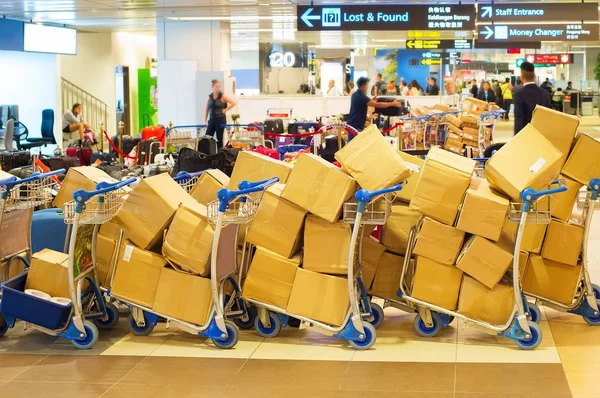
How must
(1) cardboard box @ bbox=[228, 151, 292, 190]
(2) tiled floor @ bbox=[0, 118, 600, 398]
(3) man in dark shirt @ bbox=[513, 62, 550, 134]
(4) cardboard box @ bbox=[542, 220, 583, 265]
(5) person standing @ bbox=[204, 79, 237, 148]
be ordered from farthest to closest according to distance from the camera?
1. (5) person standing @ bbox=[204, 79, 237, 148]
2. (3) man in dark shirt @ bbox=[513, 62, 550, 134]
3. (1) cardboard box @ bbox=[228, 151, 292, 190]
4. (4) cardboard box @ bbox=[542, 220, 583, 265]
5. (2) tiled floor @ bbox=[0, 118, 600, 398]

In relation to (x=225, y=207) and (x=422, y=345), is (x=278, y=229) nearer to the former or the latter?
(x=225, y=207)

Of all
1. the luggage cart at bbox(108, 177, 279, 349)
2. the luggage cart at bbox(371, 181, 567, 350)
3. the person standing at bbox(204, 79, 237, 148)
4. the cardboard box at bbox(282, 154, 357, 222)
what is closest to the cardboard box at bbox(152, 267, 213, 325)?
the luggage cart at bbox(108, 177, 279, 349)

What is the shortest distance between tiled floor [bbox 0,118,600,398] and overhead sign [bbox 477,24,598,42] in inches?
322

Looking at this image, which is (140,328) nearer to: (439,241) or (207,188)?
(207,188)

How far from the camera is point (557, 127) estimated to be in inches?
241

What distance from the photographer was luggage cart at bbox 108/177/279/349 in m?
5.64

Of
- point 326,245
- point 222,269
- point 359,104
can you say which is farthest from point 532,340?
point 359,104

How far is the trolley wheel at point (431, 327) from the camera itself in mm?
6043

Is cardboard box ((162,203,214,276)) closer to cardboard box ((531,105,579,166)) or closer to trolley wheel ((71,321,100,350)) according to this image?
trolley wheel ((71,321,100,350))

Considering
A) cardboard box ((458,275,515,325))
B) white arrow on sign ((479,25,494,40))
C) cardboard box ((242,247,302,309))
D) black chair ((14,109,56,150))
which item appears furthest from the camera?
black chair ((14,109,56,150))

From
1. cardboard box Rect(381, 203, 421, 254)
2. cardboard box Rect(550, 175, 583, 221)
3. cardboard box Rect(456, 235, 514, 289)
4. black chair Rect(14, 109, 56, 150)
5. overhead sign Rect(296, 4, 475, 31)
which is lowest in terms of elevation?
cardboard box Rect(456, 235, 514, 289)

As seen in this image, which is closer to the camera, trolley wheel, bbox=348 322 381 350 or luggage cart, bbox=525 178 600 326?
trolley wheel, bbox=348 322 381 350

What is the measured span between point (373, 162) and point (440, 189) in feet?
1.45

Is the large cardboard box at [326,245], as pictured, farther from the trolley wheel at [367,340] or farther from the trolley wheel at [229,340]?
the trolley wheel at [229,340]
